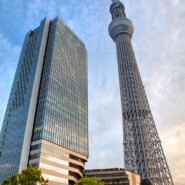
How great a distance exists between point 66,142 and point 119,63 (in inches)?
3469

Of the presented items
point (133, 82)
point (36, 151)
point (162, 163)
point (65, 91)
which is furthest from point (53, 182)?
point (133, 82)

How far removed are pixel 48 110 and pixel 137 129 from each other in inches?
2320

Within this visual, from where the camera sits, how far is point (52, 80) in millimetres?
96438

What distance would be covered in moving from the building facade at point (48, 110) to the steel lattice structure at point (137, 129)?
29014mm

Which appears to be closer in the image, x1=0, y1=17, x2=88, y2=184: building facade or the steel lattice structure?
x1=0, y1=17, x2=88, y2=184: building facade

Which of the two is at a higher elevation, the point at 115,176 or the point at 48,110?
the point at 48,110

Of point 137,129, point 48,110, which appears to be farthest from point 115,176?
point 48,110

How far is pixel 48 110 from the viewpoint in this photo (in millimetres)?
87375

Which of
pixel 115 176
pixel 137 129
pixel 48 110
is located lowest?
pixel 115 176

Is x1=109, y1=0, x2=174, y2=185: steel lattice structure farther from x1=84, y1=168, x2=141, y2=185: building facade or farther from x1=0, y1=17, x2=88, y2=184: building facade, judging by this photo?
x1=0, y1=17, x2=88, y2=184: building facade

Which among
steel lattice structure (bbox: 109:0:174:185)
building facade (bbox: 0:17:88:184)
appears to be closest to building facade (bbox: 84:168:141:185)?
building facade (bbox: 0:17:88:184)

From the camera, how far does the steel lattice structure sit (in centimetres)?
10450

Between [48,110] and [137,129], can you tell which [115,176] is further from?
[48,110]

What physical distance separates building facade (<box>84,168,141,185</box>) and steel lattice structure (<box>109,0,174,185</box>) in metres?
15.8
